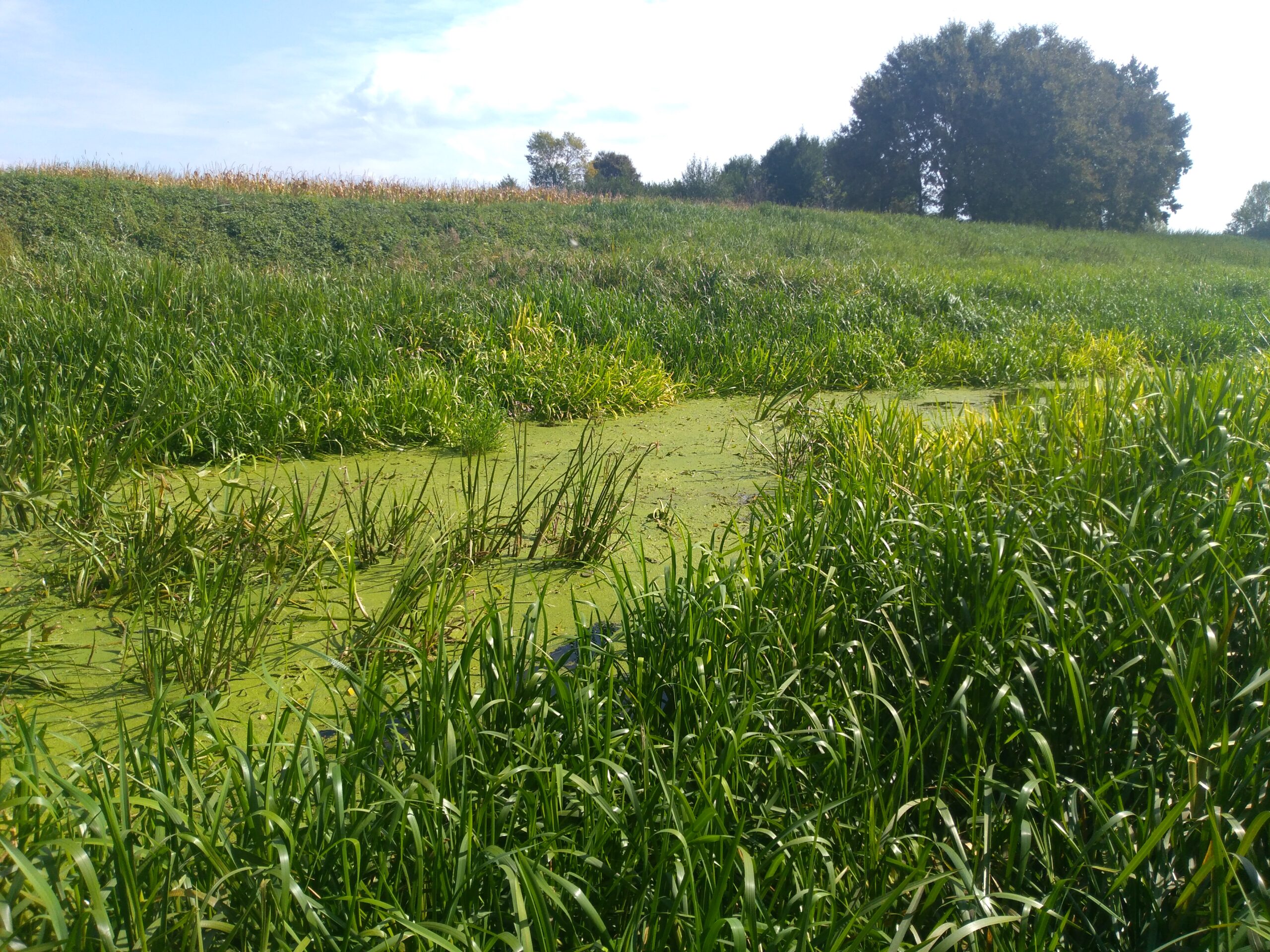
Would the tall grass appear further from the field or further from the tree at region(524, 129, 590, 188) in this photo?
the tree at region(524, 129, 590, 188)

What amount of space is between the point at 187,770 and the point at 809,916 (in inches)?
42.3

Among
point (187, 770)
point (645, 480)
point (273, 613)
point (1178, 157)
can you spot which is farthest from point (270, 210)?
point (1178, 157)

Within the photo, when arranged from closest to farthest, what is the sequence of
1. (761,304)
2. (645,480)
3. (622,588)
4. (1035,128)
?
(622,588), (645,480), (761,304), (1035,128)

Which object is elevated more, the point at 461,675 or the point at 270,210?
the point at 270,210

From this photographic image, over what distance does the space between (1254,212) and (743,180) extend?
34.1m

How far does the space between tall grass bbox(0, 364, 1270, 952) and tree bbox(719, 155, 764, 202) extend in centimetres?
3051

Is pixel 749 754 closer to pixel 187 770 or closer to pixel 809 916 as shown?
pixel 809 916

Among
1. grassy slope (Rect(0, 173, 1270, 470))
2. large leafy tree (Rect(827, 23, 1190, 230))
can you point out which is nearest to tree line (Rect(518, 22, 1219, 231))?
large leafy tree (Rect(827, 23, 1190, 230))

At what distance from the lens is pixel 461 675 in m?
1.85

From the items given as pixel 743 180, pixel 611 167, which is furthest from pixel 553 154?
pixel 743 180

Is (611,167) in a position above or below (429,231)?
above

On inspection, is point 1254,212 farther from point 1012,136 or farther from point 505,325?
point 505,325

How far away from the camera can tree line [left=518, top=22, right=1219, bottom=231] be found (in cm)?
3488

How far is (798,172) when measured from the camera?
136 ft
